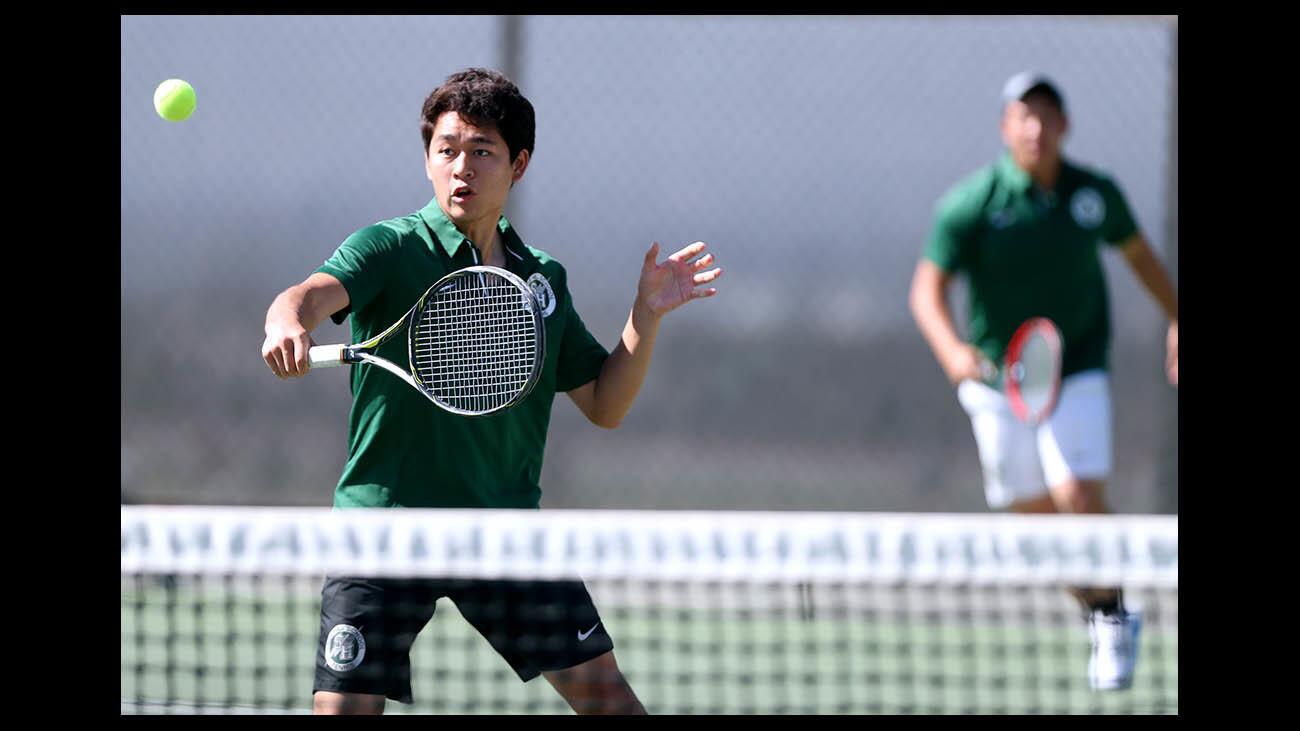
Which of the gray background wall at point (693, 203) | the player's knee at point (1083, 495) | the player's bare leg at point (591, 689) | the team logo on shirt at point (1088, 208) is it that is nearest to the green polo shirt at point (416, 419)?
the player's bare leg at point (591, 689)

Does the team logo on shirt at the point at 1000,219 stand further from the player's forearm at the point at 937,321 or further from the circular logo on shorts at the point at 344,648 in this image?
the circular logo on shorts at the point at 344,648

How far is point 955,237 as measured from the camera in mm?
4578

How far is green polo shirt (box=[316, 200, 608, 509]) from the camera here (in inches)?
99.3

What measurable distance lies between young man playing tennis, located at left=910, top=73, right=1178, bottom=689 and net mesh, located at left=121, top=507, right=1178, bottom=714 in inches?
16.1

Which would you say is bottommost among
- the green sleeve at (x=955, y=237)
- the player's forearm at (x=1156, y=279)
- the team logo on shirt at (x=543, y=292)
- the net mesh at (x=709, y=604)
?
the net mesh at (x=709, y=604)

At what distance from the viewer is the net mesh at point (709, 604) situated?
3293 mm

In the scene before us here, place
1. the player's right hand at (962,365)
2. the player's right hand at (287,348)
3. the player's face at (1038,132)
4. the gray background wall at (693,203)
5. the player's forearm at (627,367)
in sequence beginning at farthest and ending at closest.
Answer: the gray background wall at (693,203), the player's face at (1038,132), the player's right hand at (962,365), the player's forearm at (627,367), the player's right hand at (287,348)

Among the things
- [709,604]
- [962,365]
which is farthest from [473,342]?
[709,604]

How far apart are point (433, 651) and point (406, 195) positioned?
1490mm

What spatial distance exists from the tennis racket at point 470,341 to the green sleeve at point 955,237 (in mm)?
2211

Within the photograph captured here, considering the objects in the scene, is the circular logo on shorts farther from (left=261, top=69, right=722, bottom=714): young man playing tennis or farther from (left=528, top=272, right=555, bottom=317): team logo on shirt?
(left=528, top=272, right=555, bottom=317): team logo on shirt

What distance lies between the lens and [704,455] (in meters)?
5.43

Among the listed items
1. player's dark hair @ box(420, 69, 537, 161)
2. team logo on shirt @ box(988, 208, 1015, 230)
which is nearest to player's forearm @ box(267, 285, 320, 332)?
player's dark hair @ box(420, 69, 537, 161)
